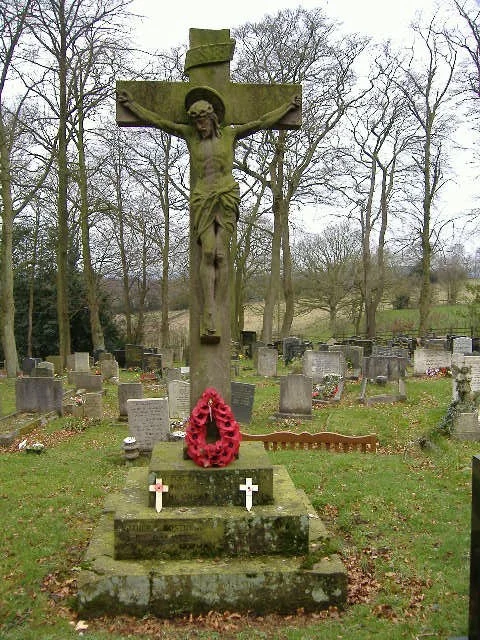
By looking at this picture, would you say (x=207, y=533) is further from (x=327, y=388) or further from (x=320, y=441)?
(x=327, y=388)

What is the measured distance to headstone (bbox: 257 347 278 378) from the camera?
20859mm

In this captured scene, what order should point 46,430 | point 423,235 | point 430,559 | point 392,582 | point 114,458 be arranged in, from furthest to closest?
point 423,235, point 46,430, point 114,458, point 430,559, point 392,582

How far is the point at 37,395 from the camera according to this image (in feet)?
45.1

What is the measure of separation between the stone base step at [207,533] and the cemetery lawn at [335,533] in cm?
46

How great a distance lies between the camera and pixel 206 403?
5.06 metres

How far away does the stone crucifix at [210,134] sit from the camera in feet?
16.6

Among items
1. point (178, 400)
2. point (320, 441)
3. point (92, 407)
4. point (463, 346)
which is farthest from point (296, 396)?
point (463, 346)

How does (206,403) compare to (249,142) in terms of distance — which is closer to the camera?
(206,403)

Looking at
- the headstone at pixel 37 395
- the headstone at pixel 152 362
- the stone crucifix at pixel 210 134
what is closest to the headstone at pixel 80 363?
the headstone at pixel 152 362

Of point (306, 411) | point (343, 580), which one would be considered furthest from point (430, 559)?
point (306, 411)

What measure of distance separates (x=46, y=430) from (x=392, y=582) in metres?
9.26

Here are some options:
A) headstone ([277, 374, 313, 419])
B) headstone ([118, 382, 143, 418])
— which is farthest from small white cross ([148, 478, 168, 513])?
headstone ([277, 374, 313, 419])

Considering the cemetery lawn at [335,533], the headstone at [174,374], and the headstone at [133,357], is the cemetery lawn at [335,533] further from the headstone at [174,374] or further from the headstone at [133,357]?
the headstone at [133,357]

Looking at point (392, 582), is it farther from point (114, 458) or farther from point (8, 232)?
point (8, 232)
